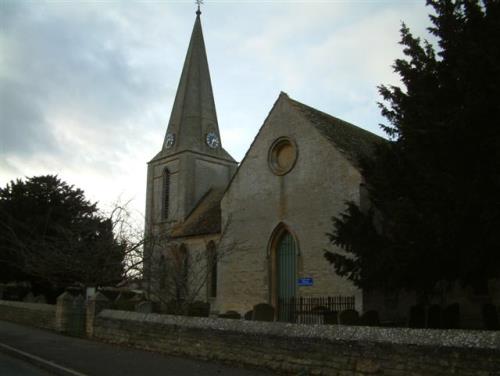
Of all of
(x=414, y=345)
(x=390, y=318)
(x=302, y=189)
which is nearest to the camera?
(x=414, y=345)

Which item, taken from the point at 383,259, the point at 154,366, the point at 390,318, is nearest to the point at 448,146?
the point at 383,259

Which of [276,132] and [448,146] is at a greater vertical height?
[276,132]

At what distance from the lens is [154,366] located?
34.7 ft

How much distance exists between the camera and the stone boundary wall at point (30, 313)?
733 inches

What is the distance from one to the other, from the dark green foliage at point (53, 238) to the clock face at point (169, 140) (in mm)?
8140

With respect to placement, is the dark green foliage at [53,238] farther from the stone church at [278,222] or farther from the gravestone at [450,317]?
the gravestone at [450,317]

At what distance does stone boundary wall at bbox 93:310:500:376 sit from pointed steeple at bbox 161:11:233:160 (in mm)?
22199

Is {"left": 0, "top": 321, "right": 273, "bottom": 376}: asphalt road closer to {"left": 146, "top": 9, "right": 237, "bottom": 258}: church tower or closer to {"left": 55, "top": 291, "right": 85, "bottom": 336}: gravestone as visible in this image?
{"left": 55, "top": 291, "right": 85, "bottom": 336}: gravestone

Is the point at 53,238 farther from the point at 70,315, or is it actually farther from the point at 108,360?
the point at 108,360

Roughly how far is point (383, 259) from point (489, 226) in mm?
3053

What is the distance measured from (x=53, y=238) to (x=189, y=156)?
12.0 metres

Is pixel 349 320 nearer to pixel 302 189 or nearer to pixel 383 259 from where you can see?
pixel 383 259

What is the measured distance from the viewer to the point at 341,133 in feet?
71.7

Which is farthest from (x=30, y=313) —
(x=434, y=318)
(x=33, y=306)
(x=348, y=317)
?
(x=434, y=318)
